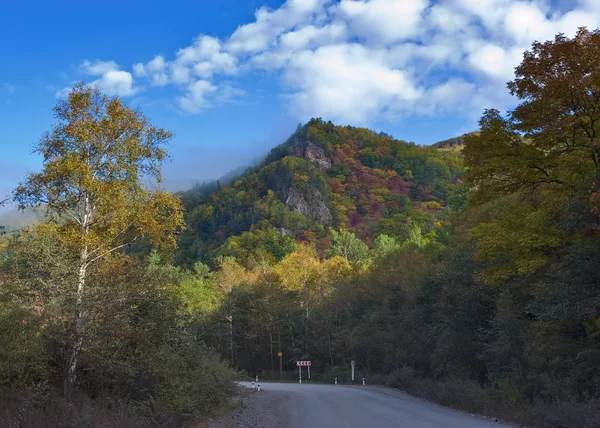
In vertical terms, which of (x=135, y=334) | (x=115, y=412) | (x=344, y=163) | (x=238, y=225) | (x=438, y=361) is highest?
(x=344, y=163)

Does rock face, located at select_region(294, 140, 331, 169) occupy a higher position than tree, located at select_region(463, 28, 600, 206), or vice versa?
rock face, located at select_region(294, 140, 331, 169)

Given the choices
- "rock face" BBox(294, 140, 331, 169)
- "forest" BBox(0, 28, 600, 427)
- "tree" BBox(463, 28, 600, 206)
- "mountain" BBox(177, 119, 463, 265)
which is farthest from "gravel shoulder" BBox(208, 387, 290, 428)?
"rock face" BBox(294, 140, 331, 169)

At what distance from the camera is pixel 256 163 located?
172750mm

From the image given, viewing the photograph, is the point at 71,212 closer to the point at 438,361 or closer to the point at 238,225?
the point at 438,361

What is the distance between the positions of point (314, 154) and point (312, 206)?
118 feet

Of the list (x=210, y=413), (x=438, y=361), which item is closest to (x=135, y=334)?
(x=210, y=413)

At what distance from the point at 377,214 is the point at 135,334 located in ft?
373

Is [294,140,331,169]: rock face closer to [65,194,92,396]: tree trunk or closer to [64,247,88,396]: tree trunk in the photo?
[65,194,92,396]: tree trunk

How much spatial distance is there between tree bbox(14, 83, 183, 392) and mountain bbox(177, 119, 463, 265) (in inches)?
3126

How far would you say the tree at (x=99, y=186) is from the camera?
11.7m

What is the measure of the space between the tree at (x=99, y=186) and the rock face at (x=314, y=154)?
145143 millimetres

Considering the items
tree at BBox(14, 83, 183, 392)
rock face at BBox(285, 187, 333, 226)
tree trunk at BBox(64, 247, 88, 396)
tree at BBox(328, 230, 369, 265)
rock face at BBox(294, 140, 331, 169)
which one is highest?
rock face at BBox(294, 140, 331, 169)

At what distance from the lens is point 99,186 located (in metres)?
11.6

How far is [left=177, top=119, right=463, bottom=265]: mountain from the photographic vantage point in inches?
4358
